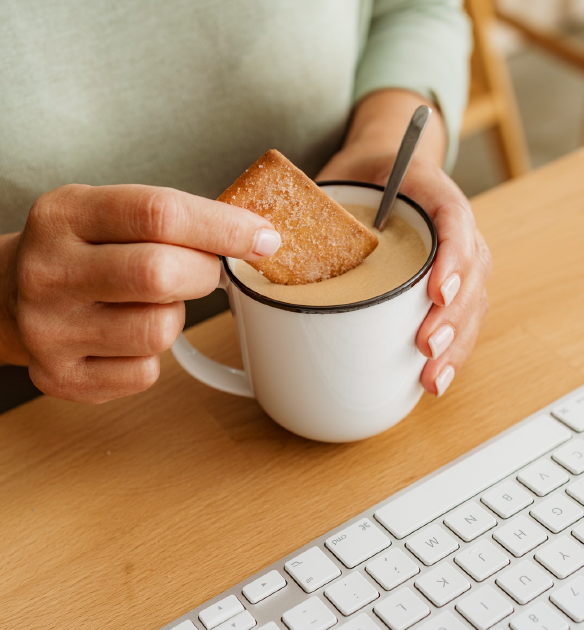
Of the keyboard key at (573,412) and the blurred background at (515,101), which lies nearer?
the keyboard key at (573,412)

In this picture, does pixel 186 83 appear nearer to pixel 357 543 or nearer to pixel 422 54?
pixel 422 54

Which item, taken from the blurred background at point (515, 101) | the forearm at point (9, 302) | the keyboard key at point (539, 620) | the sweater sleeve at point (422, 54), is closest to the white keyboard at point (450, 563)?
the keyboard key at point (539, 620)

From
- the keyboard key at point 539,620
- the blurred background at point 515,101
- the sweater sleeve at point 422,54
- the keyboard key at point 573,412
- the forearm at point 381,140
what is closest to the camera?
the keyboard key at point 539,620

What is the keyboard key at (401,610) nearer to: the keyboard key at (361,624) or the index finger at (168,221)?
the keyboard key at (361,624)

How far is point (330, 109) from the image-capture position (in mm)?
810

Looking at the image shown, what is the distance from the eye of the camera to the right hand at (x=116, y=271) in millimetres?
374

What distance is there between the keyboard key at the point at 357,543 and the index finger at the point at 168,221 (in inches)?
7.6

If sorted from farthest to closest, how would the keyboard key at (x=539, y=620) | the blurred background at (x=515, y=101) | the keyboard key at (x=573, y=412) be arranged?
the blurred background at (x=515, y=101) < the keyboard key at (x=573, y=412) < the keyboard key at (x=539, y=620)

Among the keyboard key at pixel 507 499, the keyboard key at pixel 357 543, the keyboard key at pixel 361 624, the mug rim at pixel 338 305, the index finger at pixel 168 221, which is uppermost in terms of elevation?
the index finger at pixel 168 221

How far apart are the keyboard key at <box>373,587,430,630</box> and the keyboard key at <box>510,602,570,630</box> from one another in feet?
0.16

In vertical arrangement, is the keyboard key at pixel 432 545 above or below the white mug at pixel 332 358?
below

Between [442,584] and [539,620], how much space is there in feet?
0.18

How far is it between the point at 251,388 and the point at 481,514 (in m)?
0.19

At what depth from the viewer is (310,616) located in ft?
1.19
